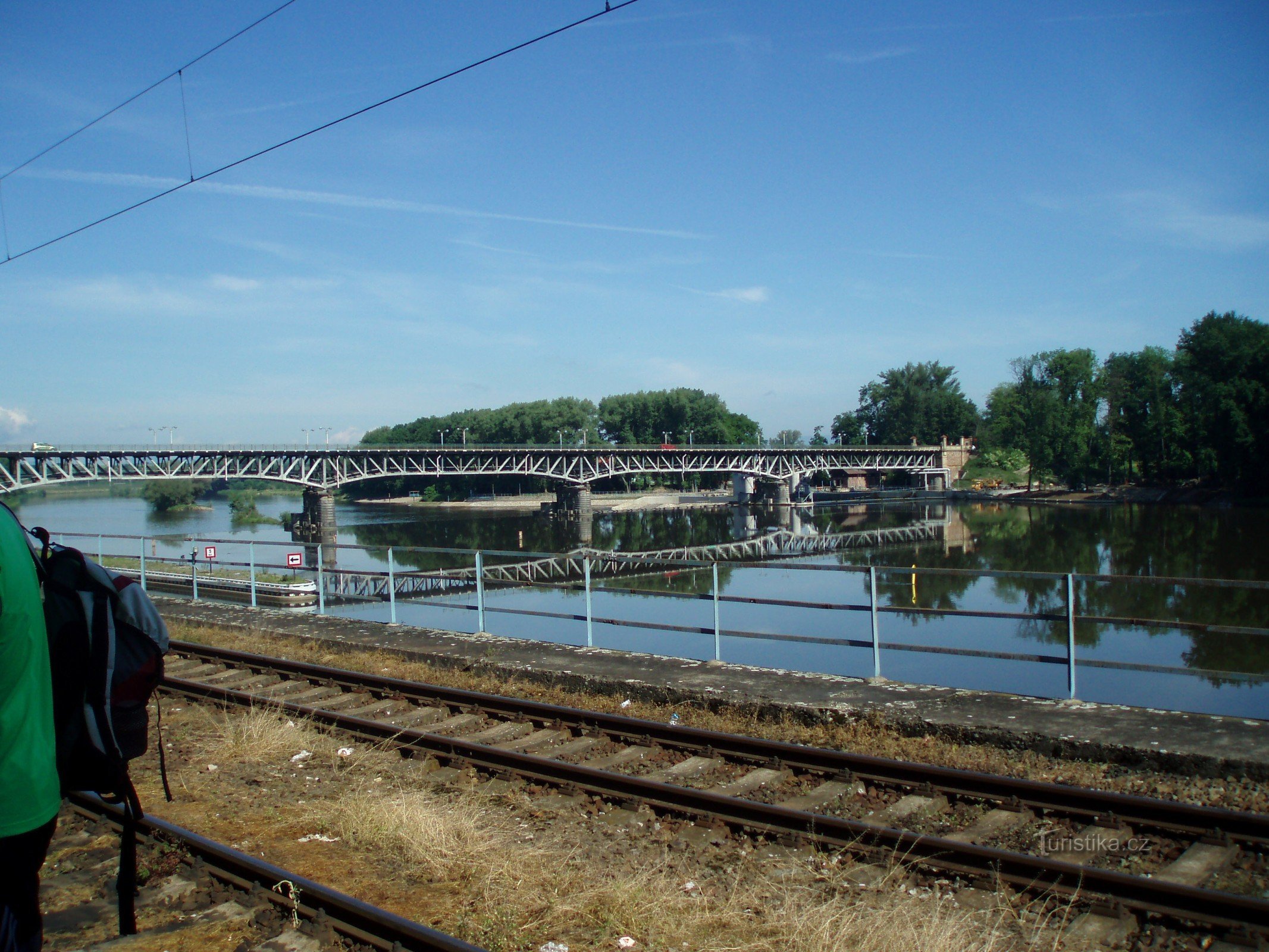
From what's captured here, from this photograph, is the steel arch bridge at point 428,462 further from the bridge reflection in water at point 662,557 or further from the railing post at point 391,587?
the railing post at point 391,587

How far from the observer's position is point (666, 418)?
475 ft

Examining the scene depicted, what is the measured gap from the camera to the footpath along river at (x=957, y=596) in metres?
16.3

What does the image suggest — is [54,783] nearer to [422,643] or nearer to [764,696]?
[764,696]

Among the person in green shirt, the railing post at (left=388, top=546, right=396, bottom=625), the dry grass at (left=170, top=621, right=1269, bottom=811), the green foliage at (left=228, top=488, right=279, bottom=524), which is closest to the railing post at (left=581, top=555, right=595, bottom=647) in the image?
the dry grass at (left=170, top=621, right=1269, bottom=811)

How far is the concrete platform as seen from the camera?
6453 millimetres

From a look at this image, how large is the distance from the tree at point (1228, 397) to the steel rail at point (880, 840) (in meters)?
79.8

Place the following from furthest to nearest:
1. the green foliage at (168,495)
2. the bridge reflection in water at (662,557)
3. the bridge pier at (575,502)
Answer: the green foliage at (168,495) → the bridge pier at (575,502) → the bridge reflection in water at (662,557)

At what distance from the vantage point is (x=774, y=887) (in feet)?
15.8

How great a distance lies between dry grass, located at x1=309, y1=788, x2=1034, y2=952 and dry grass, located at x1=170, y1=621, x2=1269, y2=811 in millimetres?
2239

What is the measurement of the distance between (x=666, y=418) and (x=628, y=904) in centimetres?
14078

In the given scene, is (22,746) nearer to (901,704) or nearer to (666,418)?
(901,704)

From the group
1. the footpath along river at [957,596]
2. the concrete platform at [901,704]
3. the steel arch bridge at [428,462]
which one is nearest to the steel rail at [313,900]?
the concrete platform at [901,704]

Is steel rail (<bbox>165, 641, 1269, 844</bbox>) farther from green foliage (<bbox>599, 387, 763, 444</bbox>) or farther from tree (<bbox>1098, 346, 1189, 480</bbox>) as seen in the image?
green foliage (<bbox>599, 387, 763, 444</bbox>)

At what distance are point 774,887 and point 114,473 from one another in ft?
261
